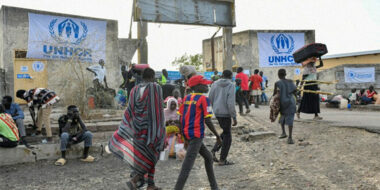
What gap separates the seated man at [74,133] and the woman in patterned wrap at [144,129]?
233 centimetres

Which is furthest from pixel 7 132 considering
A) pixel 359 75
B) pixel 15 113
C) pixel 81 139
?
pixel 359 75

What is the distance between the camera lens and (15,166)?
553cm

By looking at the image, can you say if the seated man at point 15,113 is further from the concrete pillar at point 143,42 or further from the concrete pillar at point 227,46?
the concrete pillar at point 227,46

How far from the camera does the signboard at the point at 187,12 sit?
11.9 meters

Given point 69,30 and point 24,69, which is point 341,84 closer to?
point 69,30

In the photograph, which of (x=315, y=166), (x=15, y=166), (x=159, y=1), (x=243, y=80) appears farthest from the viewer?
(x=159, y=1)

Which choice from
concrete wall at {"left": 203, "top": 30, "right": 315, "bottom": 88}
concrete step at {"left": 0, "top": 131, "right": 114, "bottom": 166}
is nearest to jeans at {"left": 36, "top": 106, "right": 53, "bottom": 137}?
concrete step at {"left": 0, "top": 131, "right": 114, "bottom": 166}

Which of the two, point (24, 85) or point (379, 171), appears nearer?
point (379, 171)

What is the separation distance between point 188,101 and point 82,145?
328cm

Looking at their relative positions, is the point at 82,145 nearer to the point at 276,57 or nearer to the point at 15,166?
the point at 15,166

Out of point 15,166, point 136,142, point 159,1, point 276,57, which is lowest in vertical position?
point 15,166

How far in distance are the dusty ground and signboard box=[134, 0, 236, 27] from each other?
720cm

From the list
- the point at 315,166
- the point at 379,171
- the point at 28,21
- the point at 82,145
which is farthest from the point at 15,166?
the point at 28,21

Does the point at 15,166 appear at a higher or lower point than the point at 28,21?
lower
